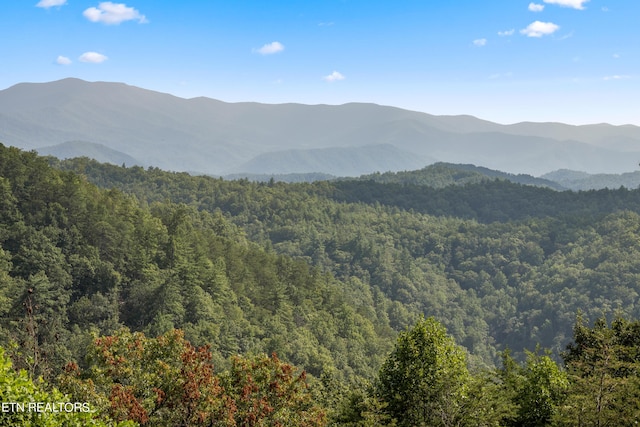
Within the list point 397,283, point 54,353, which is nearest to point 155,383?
point 54,353

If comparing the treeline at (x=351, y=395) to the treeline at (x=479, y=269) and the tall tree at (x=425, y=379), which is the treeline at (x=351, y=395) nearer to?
the tall tree at (x=425, y=379)

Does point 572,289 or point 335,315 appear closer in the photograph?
point 335,315

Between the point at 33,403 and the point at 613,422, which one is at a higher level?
the point at 33,403

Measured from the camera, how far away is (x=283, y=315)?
84688mm

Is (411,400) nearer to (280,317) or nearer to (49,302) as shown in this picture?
(49,302)

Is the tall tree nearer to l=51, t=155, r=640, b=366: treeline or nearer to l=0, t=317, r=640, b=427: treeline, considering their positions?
l=0, t=317, r=640, b=427: treeline

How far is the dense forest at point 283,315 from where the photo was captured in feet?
70.7

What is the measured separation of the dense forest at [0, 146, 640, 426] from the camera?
70.7 feet

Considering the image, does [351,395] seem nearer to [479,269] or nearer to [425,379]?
[425,379]

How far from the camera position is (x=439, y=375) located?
22641 millimetres

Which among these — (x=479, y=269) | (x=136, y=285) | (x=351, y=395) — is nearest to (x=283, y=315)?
(x=136, y=285)

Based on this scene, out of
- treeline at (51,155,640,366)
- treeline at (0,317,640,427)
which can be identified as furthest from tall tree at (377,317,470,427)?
treeline at (51,155,640,366)

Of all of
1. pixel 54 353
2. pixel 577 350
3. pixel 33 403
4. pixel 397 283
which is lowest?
pixel 397 283

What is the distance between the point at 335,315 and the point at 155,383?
75.9m
